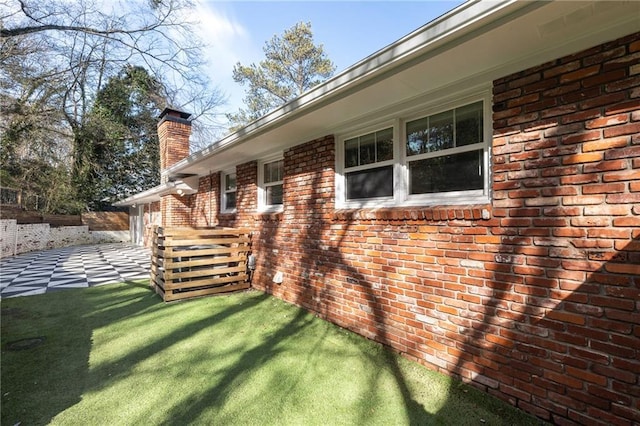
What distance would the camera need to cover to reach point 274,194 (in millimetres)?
5793

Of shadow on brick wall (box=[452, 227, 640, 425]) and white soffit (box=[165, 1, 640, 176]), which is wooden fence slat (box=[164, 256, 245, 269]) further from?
shadow on brick wall (box=[452, 227, 640, 425])

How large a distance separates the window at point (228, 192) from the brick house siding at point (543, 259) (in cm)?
470

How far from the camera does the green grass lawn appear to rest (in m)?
2.33

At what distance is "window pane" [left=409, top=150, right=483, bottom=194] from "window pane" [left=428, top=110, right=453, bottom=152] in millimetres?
129

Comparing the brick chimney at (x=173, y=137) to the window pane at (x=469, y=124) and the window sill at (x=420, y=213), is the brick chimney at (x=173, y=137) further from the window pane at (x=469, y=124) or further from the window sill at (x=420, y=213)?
the window pane at (x=469, y=124)

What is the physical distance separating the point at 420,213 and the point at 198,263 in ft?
13.8

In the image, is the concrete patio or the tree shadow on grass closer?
the tree shadow on grass

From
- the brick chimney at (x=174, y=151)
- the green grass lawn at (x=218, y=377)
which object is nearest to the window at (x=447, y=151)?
the green grass lawn at (x=218, y=377)

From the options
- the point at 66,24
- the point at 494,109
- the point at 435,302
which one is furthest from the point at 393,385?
the point at 66,24

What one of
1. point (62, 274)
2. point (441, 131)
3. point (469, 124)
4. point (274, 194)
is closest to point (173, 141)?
point (62, 274)

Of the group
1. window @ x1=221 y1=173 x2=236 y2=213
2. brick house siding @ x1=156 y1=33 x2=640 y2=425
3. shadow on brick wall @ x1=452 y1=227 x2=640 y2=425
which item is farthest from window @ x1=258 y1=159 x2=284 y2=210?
shadow on brick wall @ x1=452 y1=227 x2=640 y2=425

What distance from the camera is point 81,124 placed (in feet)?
57.0

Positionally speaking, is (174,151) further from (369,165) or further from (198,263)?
(369,165)

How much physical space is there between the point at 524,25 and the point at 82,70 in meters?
19.9
